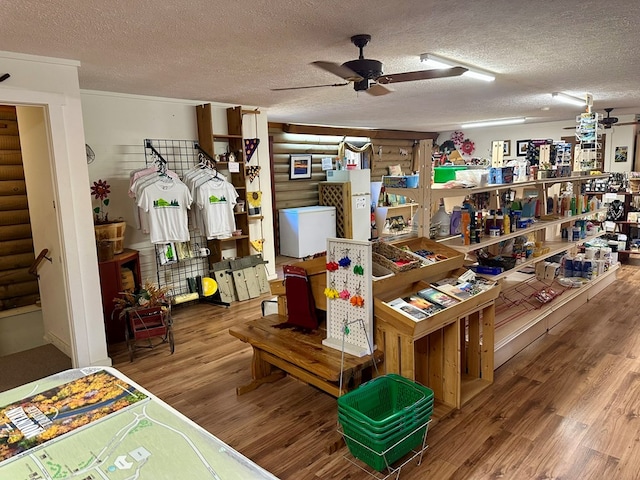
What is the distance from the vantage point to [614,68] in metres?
4.12

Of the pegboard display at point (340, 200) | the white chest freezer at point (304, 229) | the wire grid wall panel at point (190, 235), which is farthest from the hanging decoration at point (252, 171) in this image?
the pegboard display at point (340, 200)

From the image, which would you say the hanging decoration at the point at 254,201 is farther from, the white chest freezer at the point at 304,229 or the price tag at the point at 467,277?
the price tag at the point at 467,277

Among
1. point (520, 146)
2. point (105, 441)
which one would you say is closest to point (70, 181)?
point (105, 441)

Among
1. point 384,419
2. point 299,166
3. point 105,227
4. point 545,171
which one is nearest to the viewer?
point 384,419

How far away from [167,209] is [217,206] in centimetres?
62

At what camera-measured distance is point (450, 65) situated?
3809mm

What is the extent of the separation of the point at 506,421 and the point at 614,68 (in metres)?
3.35

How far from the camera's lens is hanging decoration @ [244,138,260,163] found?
5806 mm

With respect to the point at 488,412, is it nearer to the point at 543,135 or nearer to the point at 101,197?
the point at 101,197

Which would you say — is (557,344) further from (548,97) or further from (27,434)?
(27,434)

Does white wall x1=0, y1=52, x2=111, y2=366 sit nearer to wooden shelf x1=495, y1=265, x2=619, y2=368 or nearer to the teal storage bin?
the teal storage bin

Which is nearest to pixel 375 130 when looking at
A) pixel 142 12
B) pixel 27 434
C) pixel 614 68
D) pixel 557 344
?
pixel 614 68

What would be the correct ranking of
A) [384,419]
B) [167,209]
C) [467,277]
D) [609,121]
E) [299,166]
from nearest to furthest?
[384,419]
[467,277]
[167,209]
[609,121]
[299,166]

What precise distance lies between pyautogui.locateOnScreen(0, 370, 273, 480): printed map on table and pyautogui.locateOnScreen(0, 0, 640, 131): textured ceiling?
194cm
